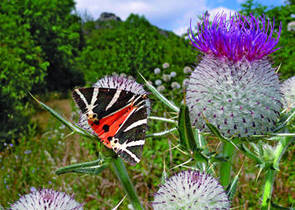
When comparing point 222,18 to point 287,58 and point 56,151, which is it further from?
point 287,58

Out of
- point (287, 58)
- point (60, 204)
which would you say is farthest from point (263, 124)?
point (287, 58)

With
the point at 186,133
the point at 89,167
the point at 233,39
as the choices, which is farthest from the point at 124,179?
the point at 233,39

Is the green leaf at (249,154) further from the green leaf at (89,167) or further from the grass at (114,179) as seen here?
the grass at (114,179)

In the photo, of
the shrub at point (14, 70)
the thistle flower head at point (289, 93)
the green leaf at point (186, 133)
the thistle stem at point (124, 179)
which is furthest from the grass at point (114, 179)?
the shrub at point (14, 70)

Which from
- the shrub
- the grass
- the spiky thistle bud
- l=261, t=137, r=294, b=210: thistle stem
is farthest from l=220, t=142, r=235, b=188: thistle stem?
the shrub

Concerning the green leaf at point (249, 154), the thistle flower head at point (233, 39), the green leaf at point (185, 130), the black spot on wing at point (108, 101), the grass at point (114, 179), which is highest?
the thistle flower head at point (233, 39)

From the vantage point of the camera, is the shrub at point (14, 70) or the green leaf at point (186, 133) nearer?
the green leaf at point (186, 133)

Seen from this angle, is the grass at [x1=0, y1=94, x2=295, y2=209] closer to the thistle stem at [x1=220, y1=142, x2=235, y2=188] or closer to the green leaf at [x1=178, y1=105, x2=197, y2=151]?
the thistle stem at [x1=220, y1=142, x2=235, y2=188]

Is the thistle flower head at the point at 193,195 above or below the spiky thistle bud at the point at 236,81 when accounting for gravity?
below
